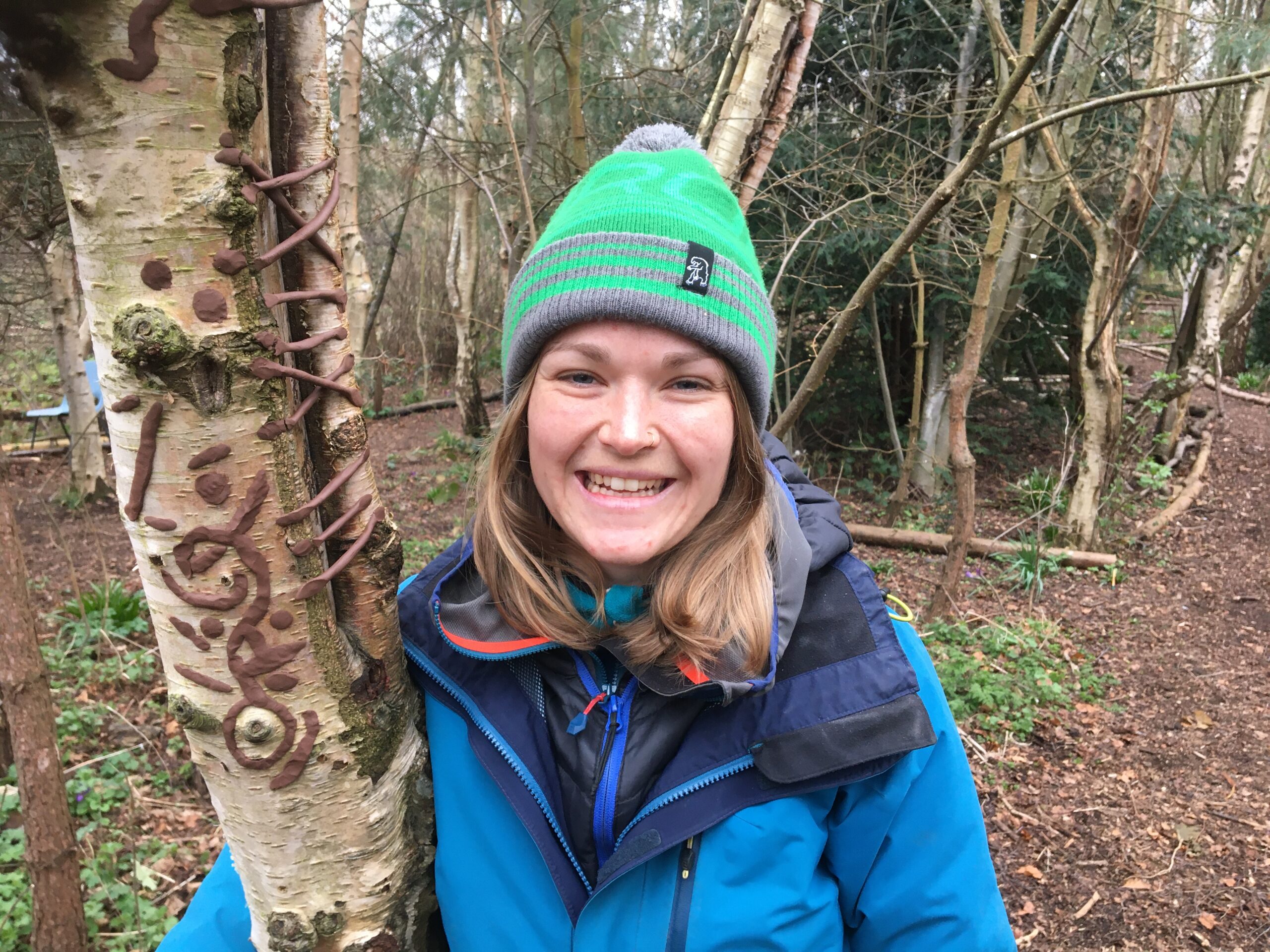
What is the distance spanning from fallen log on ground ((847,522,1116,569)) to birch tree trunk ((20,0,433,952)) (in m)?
5.99

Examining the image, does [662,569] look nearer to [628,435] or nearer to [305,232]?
[628,435]

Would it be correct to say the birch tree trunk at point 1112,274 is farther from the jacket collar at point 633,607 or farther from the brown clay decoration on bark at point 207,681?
the brown clay decoration on bark at point 207,681

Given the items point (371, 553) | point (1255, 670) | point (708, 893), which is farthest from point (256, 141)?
point (1255, 670)

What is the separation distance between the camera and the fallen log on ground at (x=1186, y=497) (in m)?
7.61

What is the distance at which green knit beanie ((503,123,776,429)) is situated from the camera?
1.25m

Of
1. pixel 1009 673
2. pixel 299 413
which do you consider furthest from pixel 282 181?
pixel 1009 673

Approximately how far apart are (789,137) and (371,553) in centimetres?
763

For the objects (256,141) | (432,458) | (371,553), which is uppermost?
(256,141)

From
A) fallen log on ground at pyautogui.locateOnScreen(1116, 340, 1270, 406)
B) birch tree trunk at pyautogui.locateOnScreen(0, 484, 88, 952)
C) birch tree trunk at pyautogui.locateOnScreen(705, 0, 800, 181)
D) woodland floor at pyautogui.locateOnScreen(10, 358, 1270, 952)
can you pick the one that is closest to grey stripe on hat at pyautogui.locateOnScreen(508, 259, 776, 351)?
birch tree trunk at pyautogui.locateOnScreen(0, 484, 88, 952)

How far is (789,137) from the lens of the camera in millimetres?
7688

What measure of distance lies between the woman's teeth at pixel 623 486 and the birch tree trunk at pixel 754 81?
2.23m

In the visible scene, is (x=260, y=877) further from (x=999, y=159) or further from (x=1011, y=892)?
(x=999, y=159)

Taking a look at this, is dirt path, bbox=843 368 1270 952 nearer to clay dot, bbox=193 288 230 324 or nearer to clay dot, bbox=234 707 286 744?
clay dot, bbox=234 707 286 744

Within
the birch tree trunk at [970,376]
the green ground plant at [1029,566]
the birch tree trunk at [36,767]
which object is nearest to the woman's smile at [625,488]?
the birch tree trunk at [36,767]
